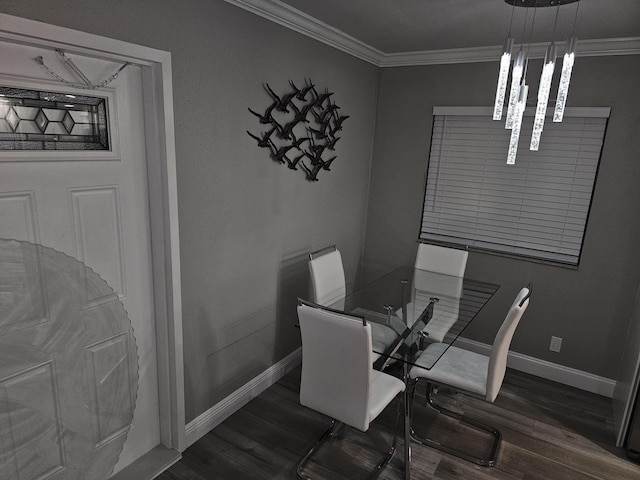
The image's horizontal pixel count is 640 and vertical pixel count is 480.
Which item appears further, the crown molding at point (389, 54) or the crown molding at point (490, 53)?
the crown molding at point (490, 53)

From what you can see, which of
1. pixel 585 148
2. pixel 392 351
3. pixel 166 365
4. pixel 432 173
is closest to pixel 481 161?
pixel 432 173

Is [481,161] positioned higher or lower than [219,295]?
higher

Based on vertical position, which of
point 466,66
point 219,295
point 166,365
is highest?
point 466,66

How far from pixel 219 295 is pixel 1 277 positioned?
1065mm

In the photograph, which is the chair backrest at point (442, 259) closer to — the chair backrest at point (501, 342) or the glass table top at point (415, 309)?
the glass table top at point (415, 309)

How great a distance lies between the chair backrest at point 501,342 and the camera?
197cm

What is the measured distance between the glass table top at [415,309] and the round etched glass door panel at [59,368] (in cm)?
120

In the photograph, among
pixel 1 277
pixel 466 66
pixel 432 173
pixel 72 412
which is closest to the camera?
pixel 1 277

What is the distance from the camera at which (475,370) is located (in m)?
2.26

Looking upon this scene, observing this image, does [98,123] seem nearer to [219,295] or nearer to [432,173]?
[219,295]

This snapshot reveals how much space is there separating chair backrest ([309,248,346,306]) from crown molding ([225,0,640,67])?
4.68ft

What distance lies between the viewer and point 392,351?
2068 mm

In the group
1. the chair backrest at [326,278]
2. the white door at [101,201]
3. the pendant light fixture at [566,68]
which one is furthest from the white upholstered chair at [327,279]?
the pendant light fixture at [566,68]

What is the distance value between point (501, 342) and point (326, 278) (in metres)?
1.14
